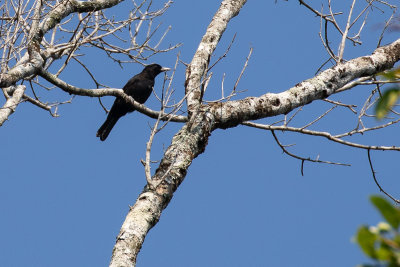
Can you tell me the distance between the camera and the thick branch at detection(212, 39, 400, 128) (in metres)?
3.63

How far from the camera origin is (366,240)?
2.52 ft

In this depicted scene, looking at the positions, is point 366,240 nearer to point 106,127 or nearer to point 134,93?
point 106,127

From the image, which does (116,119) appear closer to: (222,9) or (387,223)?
(222,9)

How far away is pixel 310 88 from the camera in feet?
12.5

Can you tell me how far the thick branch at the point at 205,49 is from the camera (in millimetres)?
3749

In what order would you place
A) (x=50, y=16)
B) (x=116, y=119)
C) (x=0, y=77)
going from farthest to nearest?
(x=116, y=119), (x=50, y=16), (x=0, y=77)

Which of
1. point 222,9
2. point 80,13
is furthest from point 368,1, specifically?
point 80,13

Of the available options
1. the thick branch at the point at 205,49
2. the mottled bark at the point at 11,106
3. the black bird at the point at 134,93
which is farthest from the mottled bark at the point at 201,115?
the black bird at the point at 134,93

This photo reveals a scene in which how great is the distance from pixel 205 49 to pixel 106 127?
14.6 feet

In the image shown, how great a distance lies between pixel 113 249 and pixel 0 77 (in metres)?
1.43

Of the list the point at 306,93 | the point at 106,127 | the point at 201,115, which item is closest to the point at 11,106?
the point at 201,115

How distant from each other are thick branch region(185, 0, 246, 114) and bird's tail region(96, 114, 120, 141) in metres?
3.84

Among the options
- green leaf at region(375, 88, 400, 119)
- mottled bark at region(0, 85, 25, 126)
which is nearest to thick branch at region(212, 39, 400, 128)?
mottled bark at region(0, 85, 25, 126)

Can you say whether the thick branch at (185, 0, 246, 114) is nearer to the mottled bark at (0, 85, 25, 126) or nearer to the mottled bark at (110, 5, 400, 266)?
the mottled bark at (110, 5, 400, 266)
